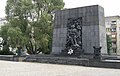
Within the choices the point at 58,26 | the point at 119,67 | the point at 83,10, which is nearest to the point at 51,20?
the point at 58,26

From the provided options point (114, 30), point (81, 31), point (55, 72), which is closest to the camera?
point (55, 72)

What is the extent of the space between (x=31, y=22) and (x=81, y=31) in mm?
11769

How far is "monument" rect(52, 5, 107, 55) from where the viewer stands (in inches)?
723

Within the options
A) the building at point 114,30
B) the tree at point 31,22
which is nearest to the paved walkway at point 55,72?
the tree at point 31,22

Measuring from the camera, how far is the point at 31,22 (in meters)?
29.0

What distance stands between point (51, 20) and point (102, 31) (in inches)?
466

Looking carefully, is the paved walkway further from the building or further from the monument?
the building

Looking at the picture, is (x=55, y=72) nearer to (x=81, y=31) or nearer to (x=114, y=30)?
(x=81, y=31)

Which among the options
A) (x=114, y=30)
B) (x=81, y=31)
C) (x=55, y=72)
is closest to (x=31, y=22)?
(x=81, y=31)

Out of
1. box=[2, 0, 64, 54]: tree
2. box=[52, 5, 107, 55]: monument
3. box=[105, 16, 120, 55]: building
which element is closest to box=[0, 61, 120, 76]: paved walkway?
box=[52, 5, 107, 55]: monument

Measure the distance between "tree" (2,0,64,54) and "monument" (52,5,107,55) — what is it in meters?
7.55

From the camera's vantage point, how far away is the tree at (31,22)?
2769 centimetres

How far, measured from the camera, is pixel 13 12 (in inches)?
1146

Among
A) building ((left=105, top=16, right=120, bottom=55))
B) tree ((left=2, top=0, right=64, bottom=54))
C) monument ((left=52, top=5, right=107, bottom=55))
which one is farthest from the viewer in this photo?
building ((left=105, top=16, right=120, bottom=55))
